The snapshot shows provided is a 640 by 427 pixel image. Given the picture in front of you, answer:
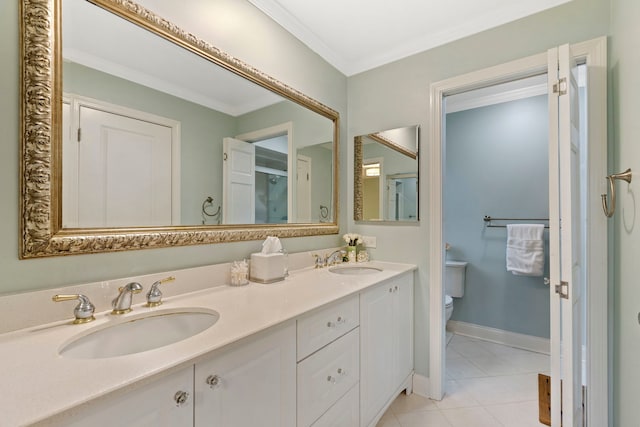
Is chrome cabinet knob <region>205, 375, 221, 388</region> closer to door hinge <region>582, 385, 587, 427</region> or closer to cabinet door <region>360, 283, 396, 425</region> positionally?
cabinet door <region>360, 283, 396, 425</region>

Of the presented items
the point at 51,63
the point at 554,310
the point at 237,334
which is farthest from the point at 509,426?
the point at 51,63

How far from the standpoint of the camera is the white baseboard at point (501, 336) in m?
2.68

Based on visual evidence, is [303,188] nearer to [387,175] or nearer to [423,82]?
[387,175]

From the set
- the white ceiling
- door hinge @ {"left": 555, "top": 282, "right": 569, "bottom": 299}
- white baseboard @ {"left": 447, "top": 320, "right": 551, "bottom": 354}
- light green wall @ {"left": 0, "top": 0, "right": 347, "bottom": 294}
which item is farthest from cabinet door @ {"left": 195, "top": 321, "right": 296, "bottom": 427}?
white baseboard @ {"left": 447, "top": 320, "right": 551, "bottom": 354}

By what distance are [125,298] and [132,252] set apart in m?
0.18

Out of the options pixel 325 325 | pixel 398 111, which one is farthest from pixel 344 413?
pixel 398 111

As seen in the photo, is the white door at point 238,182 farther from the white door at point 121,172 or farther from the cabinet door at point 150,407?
the cabinet door at point 150,407

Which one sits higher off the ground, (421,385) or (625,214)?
(625,214)

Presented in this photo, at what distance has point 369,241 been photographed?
230 cm

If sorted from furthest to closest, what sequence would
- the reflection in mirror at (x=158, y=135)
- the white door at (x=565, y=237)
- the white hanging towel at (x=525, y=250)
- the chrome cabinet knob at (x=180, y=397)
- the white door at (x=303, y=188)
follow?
1. the white hanging towel at (x=525, y=250)
2. the white door at (x=303, y=188)
3. the white door at (x=565, y=237)
4. the reflection in mirror at (x=158, y=135)
5. the chrome cabinet knob at (x=180, y=397)

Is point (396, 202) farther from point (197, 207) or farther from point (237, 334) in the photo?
point (237, 334)

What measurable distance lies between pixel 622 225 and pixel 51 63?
2.42 metres

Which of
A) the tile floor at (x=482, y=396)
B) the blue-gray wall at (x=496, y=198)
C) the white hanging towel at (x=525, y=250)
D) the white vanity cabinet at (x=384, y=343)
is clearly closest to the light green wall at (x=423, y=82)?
the white vanity cabinet at (x=384, y=343)

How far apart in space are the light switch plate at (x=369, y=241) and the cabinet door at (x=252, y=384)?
1.33 metres
